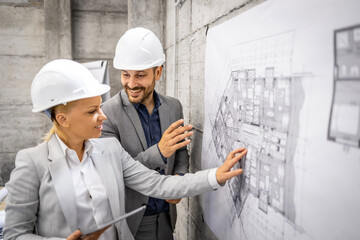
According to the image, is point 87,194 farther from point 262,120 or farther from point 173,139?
point 262,120

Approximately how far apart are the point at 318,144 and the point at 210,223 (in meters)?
1.14

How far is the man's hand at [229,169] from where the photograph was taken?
130 centimetres

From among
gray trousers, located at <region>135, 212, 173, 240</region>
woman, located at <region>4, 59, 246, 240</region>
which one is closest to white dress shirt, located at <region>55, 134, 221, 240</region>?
woman, located at <region>4, 59, 246, 240</region>

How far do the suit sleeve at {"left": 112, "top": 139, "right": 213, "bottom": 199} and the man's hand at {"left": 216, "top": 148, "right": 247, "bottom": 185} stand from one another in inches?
3.8

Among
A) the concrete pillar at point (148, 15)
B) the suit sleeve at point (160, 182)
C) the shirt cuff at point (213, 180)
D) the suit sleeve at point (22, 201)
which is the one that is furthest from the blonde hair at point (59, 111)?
the concrete pillar at point (148, 15)

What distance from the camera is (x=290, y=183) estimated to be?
3.20 ft

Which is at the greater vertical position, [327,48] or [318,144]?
[327,48]

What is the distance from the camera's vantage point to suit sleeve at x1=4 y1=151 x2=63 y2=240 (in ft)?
4.08

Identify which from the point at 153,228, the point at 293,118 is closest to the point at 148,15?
the point at 153,228

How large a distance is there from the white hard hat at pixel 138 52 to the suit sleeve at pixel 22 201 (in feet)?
2.88

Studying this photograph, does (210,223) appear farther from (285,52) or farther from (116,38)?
(116,38)

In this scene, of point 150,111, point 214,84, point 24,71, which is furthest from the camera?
point 24,71

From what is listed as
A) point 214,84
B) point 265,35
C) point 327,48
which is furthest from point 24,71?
point 327,48

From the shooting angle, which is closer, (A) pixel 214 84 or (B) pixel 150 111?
(A) pixel 214 84
